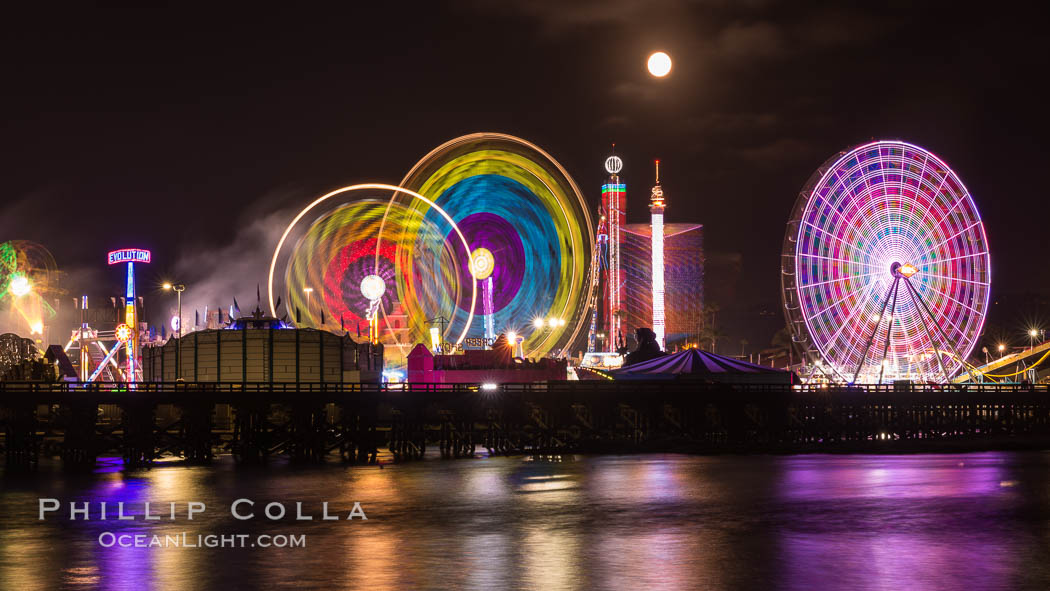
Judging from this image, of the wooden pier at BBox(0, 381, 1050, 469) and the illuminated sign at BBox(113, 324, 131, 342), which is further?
the illuminated sign at BBox(113, 324, 131, 342)

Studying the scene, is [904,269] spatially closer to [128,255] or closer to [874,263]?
[874,263]

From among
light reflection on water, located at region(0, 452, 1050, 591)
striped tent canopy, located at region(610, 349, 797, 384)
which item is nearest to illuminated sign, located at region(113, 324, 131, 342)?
striped tent canopy, located at region(610, 349, 797, 384)

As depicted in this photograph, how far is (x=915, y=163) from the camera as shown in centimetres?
7788

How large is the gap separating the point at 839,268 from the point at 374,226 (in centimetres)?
3817

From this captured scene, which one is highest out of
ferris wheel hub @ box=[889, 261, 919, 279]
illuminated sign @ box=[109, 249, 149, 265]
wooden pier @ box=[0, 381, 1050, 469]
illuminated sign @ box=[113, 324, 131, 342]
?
illuminated sign @ box=[109, 249, 149, 265]

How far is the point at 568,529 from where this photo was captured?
119 ft

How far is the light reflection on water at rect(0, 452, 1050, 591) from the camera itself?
2808 centimetres

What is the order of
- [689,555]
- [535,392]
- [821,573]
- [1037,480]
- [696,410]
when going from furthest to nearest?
[696,410], [535,392], [1037,480], [689,555], [821,573]

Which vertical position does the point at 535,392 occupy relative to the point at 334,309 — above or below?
below

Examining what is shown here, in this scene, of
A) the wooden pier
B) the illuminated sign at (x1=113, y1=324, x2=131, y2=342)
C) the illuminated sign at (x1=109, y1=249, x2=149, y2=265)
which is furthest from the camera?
the illuminated sign at (x1=109, y1=249, x2=149, y2=265)

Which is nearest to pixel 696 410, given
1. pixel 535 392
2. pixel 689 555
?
pixel 535 392

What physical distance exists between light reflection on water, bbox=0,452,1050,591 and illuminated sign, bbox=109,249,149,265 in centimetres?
8482

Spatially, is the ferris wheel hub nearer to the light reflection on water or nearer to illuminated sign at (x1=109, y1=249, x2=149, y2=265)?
the light reflection on water

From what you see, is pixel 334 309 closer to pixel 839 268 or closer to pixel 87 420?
pixel 87 420
